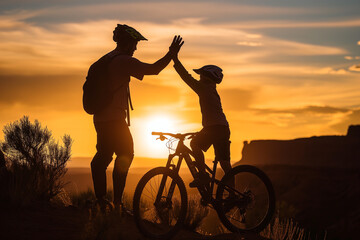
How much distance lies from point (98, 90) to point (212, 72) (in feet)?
5.33

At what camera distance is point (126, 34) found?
21.3 feet

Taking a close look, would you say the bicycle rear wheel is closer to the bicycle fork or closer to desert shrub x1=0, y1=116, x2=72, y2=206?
the bicycle fork

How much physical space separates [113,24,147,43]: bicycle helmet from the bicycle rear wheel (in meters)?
2.25

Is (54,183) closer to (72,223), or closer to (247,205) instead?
(72,223)

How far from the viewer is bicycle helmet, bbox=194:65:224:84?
673 cm

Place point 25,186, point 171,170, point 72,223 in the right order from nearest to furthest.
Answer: point 171,170 < point 72,223 < point 25,186

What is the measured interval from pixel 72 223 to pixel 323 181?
76.6 m

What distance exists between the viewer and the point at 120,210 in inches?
259

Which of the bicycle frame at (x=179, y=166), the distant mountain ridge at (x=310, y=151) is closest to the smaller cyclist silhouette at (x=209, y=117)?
the bicycle frame at (x=179, y=166)

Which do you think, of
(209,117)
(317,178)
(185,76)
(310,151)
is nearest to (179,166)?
(209,117)

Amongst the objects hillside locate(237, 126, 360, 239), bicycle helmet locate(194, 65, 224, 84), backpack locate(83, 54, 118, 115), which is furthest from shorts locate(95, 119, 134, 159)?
hillside locate(237, 126, 360, 239)

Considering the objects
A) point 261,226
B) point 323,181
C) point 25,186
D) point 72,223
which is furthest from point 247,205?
point 323,181

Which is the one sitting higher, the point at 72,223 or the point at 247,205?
the point at 247,205

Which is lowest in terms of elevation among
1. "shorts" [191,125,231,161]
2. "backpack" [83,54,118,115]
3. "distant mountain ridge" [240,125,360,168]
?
"shorts" [191,125,231,161]
